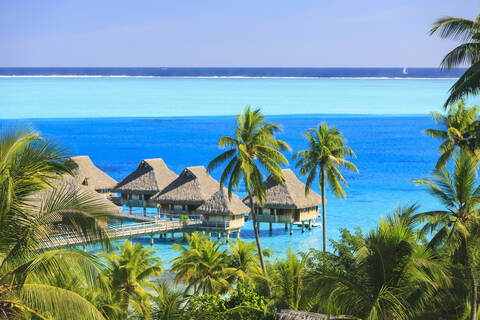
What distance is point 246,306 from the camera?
1570 cm

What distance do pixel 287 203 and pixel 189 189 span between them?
6593mm

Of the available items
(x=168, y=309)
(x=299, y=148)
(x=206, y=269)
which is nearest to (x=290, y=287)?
(x=168, y=309)

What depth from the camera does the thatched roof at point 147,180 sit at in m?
47.5

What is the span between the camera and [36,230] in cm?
838

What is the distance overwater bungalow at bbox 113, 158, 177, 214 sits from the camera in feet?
156

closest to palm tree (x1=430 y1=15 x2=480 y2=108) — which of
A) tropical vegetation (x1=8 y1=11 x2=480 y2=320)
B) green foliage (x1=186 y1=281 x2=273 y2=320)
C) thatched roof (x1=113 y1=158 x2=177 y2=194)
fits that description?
tropical vegetation (x1=8 y1=11 x2=480 y2=320)

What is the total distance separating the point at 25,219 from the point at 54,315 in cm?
139

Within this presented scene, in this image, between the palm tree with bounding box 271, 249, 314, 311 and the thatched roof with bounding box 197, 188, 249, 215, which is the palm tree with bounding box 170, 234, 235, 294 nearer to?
the palm tree with bounding box 271, 249, 314, 311

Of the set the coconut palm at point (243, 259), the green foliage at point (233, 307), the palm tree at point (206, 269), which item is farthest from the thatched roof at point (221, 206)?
the green foliage at point (233, 307)

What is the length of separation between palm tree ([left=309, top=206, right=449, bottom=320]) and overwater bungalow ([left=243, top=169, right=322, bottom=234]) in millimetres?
31497

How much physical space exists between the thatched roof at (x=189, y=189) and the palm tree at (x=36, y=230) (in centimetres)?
3483

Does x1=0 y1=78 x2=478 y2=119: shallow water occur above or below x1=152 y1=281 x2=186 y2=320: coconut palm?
above

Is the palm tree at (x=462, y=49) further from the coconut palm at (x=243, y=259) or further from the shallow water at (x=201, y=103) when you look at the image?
the shallow water at (x=201, y=103)

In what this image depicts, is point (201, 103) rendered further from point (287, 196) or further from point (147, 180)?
point (287, 196)
